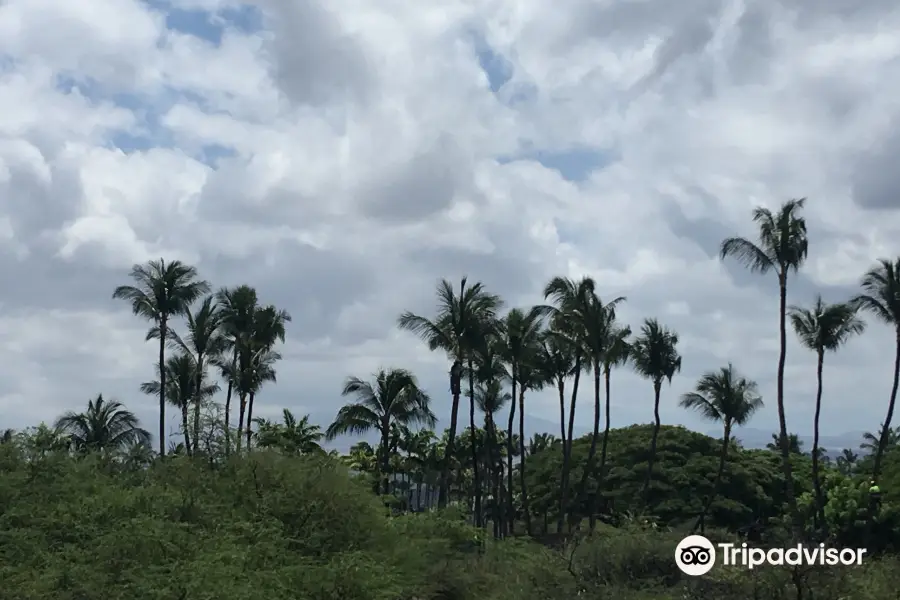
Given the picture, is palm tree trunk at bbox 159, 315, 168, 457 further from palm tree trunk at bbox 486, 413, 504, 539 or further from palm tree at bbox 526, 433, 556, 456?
palm tree at bbox 526, 433, 556, 456

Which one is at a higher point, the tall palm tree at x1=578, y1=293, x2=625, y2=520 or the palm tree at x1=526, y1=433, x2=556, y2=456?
the tall palm tree at x1=578, y1=293, x2=625, y2=520

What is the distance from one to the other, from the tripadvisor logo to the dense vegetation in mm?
271

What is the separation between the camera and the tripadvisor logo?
14.5 meters

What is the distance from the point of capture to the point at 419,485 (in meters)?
56.9

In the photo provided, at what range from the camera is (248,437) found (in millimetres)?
25438

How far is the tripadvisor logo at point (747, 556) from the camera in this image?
47.5 ft

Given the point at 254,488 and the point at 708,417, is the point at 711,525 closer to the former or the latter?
the point at 708,417

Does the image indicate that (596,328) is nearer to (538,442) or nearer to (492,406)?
(492,406)

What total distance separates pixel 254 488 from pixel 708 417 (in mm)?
35329

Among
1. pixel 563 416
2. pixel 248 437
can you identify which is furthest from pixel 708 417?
pixel 248 437

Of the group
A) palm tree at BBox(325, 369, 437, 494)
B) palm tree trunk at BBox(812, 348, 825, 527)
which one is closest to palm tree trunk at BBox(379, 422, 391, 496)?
palm tree at BBox(325, 369, 437, 494)

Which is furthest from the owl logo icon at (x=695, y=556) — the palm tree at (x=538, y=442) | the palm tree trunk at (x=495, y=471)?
the palm tree at (x=538, y=442)

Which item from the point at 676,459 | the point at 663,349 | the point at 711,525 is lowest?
the point at 711,525

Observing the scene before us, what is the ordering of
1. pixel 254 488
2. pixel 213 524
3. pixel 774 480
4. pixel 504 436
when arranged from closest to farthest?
pixel 213 524
pixel 254 488
pixel 774 480
pixel 504 436
